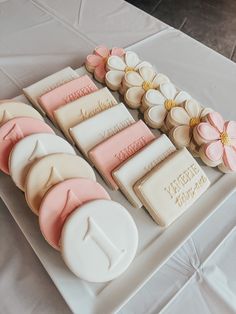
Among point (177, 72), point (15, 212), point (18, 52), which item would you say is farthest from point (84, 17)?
point (15, 212)

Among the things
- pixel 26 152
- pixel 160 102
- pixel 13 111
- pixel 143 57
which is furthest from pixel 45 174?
pixel 143 57

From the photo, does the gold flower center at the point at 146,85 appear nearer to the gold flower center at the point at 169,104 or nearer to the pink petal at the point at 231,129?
the gold flower center at the point at 169,104

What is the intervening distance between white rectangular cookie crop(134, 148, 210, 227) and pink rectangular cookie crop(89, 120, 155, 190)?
5cm

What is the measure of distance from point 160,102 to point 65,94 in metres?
0.19

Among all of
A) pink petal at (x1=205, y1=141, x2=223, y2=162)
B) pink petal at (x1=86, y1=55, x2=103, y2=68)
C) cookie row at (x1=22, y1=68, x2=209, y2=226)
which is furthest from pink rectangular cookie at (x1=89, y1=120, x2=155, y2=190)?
pink petal at (x1=86, y1=55, x2=103, y2=68)

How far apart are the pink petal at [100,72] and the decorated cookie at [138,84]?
0.06m

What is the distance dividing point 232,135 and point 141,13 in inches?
21.7

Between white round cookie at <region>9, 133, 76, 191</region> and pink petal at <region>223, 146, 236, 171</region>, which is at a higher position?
pink petal at <region>223, 146, 236, 171</region>

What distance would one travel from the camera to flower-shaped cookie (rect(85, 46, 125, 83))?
691 millimetres

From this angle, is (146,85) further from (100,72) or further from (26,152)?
(26,152)

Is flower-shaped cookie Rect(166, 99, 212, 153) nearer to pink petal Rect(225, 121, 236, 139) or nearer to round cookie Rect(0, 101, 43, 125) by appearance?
pink petal Rect(225, 121, 236, 139)

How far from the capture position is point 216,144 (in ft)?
1.86

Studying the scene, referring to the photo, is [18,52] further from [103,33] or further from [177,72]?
[177,72]

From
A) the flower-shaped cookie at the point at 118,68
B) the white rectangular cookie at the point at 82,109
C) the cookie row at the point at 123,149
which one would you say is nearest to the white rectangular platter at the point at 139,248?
the cookie row at the point at 123,149
